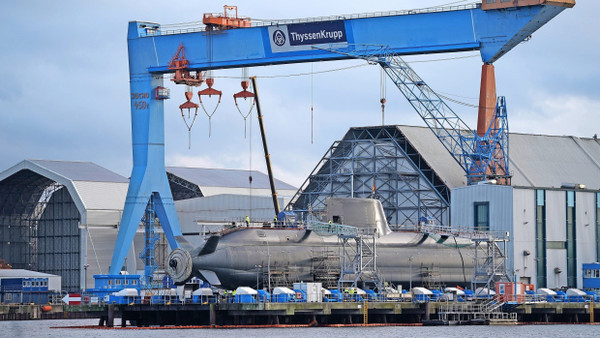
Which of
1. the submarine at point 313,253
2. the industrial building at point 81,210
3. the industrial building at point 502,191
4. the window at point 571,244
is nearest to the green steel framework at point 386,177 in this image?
the industrial building at point 502,191

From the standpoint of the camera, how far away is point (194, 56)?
295 feet

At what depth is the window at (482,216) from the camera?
90250 mm

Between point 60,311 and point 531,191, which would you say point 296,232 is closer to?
point 531,191

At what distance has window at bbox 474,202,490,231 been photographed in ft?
296

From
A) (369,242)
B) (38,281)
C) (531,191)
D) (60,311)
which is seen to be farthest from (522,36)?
Result: (38,281)

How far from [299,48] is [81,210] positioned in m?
37.2

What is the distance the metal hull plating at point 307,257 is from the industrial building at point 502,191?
13.6 feet

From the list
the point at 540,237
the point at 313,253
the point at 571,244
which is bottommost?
the point at 313,253

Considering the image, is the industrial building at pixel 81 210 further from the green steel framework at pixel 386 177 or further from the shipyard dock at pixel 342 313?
the shipyard dock at pixel 342 313

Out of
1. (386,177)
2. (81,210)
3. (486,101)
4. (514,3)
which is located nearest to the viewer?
(514,3)

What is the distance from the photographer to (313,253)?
8056 cm

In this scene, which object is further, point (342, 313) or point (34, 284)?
point (34, 284)

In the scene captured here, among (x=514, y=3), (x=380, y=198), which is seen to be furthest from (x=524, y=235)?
(x=380, y=198)

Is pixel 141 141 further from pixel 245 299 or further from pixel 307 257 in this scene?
pixel 245 299
